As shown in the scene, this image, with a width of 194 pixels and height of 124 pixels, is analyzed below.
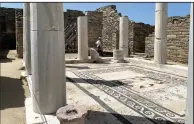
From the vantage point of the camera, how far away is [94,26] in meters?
18.5

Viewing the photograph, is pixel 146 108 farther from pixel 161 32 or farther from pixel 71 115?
pixel 161 32

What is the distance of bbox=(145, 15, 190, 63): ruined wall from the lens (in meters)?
10.1

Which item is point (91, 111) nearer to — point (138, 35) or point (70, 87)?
point (70, 87)

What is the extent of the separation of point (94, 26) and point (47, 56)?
1586 cm

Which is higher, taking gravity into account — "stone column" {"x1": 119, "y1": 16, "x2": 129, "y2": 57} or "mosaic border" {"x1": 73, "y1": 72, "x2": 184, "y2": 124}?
"stone column" {"x1": 119, "y1": 16, "x2": 129, "y2": 57}

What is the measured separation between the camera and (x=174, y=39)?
1090cm

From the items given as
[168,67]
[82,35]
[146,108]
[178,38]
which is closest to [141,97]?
[146,108]

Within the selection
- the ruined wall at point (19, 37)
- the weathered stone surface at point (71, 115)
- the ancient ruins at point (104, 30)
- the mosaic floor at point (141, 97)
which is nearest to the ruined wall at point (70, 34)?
the ancient ruins at point (104, 30)

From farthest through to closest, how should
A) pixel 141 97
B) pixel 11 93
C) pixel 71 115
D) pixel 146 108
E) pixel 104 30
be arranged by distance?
pixel 104 30 → pixel 11 93 → pixel 141 97 → pixel 146 108 → pixel 71 115

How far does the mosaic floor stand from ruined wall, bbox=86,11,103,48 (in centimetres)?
1193

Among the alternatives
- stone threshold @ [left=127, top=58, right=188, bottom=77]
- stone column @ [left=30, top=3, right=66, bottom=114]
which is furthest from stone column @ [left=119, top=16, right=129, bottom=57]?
stone column @ [left=30, top=3, right=66, bottom=114]

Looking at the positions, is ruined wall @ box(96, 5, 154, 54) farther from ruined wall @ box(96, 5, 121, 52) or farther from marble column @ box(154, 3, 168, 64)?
marble column @ box(154, 3, 168, 64)

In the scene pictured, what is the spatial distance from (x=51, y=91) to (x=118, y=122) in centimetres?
115

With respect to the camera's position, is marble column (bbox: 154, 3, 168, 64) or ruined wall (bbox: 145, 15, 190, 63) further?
ruined wall (bbox: 145, 15, 190, 63)
